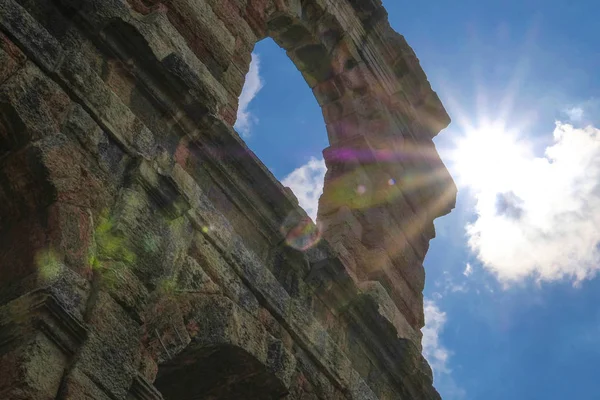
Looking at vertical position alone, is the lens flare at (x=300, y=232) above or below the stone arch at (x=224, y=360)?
above

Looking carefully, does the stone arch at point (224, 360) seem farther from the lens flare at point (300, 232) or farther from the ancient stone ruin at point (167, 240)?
the lens flare at point (300, 232)

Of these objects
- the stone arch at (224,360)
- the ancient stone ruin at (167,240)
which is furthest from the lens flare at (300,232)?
the stone arch at (224,360)

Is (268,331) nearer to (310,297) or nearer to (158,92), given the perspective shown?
(310,297)

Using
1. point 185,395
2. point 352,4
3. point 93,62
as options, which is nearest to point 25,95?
point 93,62

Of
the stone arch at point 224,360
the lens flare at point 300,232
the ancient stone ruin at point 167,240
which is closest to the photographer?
the ancient stone ruin at point 167,240

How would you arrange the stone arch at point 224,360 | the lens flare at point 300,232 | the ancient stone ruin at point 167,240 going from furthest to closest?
the lens flare at point 300,232
the stone arch at point 224,360
the ancient stone ruin at point 167,240

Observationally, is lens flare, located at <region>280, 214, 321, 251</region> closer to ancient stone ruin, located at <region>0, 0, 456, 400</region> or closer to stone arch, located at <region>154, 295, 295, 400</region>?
ancient stone ruin, located at <region>0, 0, 456, 400</region>

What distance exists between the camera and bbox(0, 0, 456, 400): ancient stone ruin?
4.28m

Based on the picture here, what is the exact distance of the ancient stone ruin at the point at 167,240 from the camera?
4281mm

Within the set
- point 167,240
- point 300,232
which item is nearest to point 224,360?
point 167,240

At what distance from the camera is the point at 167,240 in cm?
502

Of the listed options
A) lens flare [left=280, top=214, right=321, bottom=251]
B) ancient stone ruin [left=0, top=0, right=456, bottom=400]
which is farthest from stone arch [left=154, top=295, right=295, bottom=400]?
lens flare [left=280, top=214, right=321, bottom=251]

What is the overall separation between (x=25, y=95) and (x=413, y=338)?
13.7 ft

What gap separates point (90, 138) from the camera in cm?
489
